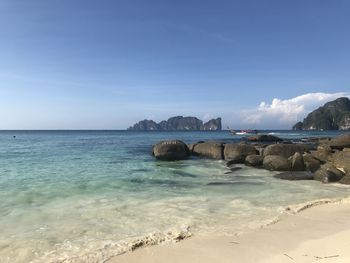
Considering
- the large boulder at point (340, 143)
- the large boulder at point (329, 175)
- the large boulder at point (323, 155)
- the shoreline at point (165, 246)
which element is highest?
the large boulder at point (340, 143)

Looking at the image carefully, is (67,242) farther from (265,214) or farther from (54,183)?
(54,183)

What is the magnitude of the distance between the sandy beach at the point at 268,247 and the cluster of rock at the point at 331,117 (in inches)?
6106

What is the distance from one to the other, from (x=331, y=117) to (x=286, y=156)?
495 feet

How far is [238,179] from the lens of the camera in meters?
16.1

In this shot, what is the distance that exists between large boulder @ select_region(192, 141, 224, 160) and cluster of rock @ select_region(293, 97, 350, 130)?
13714 centimetres

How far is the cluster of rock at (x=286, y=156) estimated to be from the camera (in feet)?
53.2

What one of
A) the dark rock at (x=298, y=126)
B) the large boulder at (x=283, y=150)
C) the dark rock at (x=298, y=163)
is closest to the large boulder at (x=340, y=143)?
the large boulder at (x=283, y=150)

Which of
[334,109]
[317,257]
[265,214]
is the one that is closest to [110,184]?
[265,214]

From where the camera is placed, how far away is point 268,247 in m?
6.79

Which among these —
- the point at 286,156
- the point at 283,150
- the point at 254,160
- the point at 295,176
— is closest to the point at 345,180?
the point at 295,176

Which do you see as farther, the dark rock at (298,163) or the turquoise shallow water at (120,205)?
the dark rock at (298,163)

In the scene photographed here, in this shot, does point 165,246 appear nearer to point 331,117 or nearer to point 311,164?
point 311,164

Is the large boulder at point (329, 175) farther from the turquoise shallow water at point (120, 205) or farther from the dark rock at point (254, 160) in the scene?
the dark rock at point (254, 160)

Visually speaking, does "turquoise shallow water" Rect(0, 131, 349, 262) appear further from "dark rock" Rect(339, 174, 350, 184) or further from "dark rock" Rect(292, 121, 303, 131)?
"dark rock" Rect(292, 121, 303, 131)
